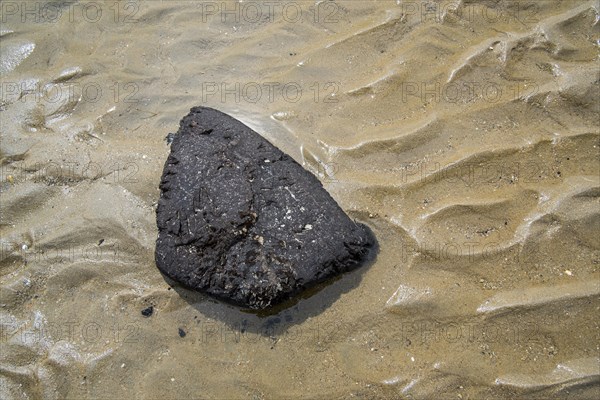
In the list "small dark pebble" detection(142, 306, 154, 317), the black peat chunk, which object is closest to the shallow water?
"small dark pebble" detection(142, 306, 154, 317)

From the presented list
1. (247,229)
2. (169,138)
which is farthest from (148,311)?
(169,138)

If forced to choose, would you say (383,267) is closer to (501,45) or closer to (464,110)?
(464,110)

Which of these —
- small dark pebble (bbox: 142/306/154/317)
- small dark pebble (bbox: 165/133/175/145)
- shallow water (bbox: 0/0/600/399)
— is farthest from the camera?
small dark pebble (bbox: 165/133/175/145)

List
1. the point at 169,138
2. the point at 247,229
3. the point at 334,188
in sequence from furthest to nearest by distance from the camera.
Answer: the point at 169,138, the point at 334,188, the point at 247,229

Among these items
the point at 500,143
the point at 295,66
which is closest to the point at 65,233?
the point at 295,66

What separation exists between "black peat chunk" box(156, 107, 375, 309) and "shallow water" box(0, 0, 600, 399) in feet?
0.58

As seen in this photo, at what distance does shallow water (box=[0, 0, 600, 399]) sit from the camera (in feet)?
8.09

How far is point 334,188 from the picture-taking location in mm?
2855

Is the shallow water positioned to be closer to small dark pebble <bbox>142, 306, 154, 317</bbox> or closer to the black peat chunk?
small dark pebble <bbox>142, 306, 154, 317</bbox>

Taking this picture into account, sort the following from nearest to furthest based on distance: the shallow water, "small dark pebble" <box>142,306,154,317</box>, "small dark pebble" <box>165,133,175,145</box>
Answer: the shallow water < "small dark pebble" <box>142,306,154,317</box> < "small dark pebble" <box>165,133,175,145</box>

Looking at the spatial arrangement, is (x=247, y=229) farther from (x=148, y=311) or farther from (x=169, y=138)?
(x=169, y=138)

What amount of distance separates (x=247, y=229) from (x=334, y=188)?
2.00 ft

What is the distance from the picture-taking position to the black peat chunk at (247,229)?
247 centimetres

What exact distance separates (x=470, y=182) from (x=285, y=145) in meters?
1.10
